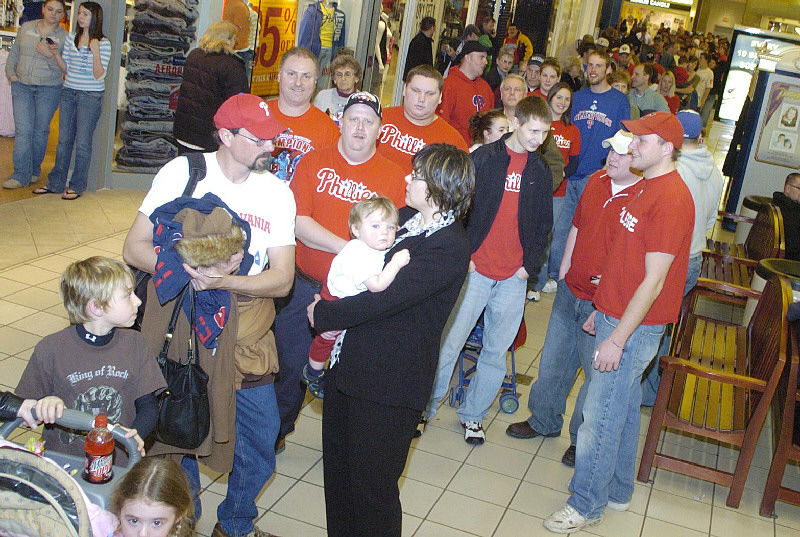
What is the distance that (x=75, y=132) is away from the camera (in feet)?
26.8

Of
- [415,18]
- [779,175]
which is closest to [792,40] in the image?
[779,175]

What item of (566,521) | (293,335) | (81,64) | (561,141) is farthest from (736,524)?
(81,64)

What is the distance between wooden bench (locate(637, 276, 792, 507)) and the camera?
4.74 meters

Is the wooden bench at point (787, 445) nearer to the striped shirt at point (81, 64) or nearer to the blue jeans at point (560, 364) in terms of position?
the blue jeans at point (560, 364)

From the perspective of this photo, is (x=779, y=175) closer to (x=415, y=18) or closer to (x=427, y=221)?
(x=415, y=18)

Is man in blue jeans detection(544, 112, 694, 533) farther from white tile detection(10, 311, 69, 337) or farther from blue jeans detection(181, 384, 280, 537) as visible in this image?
white tile detection(10, 311, 69, 337)

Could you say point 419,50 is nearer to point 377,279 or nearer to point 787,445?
point 787,445

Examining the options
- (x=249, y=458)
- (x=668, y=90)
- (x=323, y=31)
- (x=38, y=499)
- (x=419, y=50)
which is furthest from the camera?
(x=668, y=90)

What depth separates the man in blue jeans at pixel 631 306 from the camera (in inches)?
151

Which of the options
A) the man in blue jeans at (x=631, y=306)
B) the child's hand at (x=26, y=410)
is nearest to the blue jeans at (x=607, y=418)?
the man in blue jeans at (x=631, y=306)

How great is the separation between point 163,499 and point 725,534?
317 cm

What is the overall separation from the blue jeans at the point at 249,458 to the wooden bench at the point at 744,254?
13.8 ft

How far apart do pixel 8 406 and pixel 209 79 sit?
422 centimetres

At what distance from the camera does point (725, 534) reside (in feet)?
14.7
